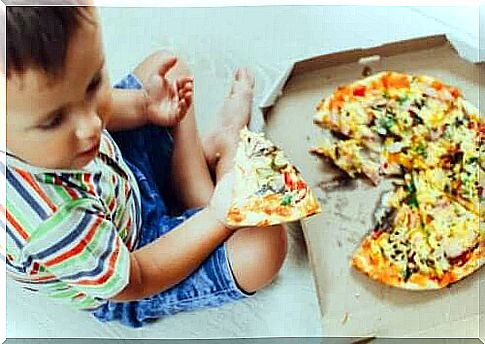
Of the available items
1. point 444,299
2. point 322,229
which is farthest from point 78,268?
point 444,299

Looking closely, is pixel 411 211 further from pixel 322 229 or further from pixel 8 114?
pixel 8 114

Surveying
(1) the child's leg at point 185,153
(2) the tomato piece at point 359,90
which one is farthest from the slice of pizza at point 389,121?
(1) the child's leg at point 185,153

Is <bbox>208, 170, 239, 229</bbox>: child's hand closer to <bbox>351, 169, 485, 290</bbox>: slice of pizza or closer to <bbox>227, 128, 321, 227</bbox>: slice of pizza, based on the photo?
<bbox>227, 128, 321, 227</bbox>: slice of pizza

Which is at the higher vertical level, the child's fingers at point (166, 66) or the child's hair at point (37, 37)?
the child's hair at point (37, 37)

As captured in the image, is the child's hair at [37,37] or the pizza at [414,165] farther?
the pizza at [414,165]

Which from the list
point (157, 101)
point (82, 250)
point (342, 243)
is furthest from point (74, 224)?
point (342, 243)

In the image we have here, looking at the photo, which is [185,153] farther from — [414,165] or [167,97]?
[414,165]

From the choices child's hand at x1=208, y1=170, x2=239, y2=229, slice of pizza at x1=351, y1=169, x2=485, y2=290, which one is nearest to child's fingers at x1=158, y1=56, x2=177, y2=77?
child's hand at x1=208, y1=170, x2=239, y2=229

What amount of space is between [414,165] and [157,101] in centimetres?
23

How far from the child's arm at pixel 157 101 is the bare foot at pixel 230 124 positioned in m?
0.03

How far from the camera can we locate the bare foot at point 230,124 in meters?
0.77

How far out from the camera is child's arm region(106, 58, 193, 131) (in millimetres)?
766

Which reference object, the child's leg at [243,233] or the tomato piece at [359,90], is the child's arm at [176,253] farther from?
the tomato piece at [359,90]

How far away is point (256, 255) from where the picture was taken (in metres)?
0.78
